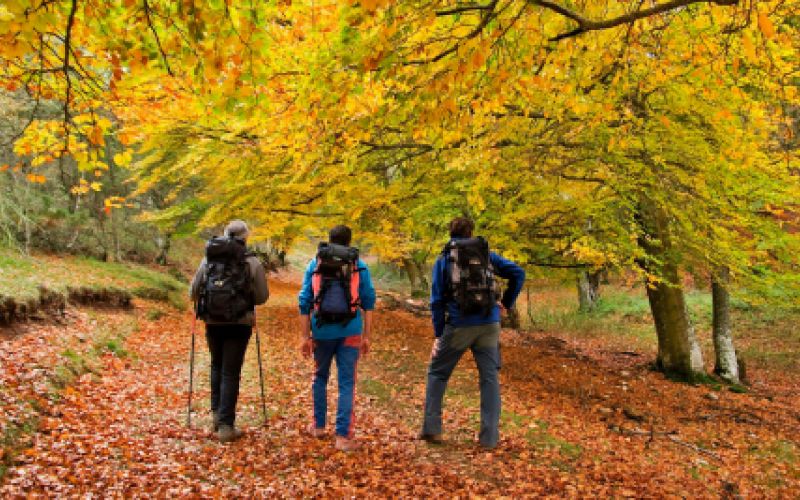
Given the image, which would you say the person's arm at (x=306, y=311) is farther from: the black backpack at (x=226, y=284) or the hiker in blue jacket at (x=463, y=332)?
the hiker in blue jacket at (x=463, y=332)

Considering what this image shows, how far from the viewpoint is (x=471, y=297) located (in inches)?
186

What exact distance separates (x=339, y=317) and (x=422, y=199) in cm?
506

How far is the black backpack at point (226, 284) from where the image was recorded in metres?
4.64

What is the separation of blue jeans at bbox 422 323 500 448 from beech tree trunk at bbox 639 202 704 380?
205 inches

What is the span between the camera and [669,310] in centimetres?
962

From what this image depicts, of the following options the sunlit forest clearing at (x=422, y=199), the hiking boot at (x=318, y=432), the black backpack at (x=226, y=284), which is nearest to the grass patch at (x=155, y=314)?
the sunlit forest clearing at (x=422, y=199)

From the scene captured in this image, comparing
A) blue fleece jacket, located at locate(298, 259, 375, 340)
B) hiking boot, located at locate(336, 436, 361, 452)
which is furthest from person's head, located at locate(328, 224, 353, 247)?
hiking boot, located at locate(336, 436, 361, 452)

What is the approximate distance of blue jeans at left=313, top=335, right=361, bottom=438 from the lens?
474 cm

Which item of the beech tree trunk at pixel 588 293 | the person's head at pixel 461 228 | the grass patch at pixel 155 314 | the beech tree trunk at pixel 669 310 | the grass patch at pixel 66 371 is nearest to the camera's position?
the grass patch at pixel 66 371

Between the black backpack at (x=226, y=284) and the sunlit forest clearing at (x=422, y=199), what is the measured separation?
1.15 feet

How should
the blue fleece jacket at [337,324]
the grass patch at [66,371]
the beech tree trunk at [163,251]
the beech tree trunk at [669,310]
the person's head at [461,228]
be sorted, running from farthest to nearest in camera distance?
1. the beech tree trunk at [163,251]
2. the beech tree trunk at [669,310]
3. the person's head at [461,228]
4. the blue fleece jacket at [337,324]
5. the grass patch at [66,371]

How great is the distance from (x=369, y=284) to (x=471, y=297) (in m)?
0.99

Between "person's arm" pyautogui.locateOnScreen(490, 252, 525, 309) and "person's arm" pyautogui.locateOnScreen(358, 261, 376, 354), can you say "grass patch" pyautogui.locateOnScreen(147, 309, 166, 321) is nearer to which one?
"person's arm" pyautogui.locateOnScreen(358, 261, 376, 354)

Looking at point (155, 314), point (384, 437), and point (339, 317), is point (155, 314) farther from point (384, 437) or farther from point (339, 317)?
point (339, 317)
